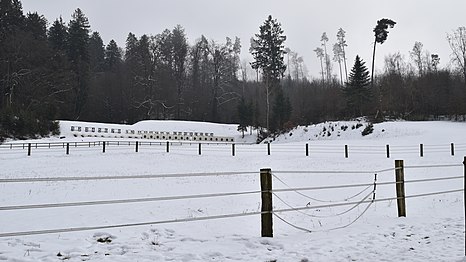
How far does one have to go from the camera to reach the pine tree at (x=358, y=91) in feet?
149

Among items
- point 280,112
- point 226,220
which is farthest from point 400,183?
point 280,112

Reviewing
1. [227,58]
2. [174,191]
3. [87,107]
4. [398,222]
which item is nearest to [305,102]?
[227,58]

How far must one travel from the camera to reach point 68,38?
66438mm

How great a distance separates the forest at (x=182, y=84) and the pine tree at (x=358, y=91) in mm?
126

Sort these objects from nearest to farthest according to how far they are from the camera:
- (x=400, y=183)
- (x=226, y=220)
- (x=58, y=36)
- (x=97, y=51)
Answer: (x=400, y=183) → (x=226, y=220) → (x=58, y=36) → (x=97, y=51)

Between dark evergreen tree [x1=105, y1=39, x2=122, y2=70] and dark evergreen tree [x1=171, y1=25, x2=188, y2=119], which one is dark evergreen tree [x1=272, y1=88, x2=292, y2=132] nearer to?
dark evergreen tree [x1=171, y1=25, x2=188, y2=119]

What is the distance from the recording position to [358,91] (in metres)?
45.3

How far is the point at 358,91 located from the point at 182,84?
36.5 metres

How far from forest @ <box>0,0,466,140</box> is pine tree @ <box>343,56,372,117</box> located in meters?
0.13

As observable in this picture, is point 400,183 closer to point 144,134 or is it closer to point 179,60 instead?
point 144,134

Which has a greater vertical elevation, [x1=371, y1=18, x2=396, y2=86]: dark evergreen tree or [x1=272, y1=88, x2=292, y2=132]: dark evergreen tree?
[x1=371, y1=18, x2=396, y2=86]: dark evergreen tree

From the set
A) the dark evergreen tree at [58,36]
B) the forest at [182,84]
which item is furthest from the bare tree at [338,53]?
the dark evergreen tree at [58,36]

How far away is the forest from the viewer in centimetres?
4450

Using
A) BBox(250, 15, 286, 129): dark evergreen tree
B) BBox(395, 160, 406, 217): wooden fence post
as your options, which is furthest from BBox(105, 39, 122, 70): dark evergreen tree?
BBox(395, 160, 406, 217): wooden fence post
